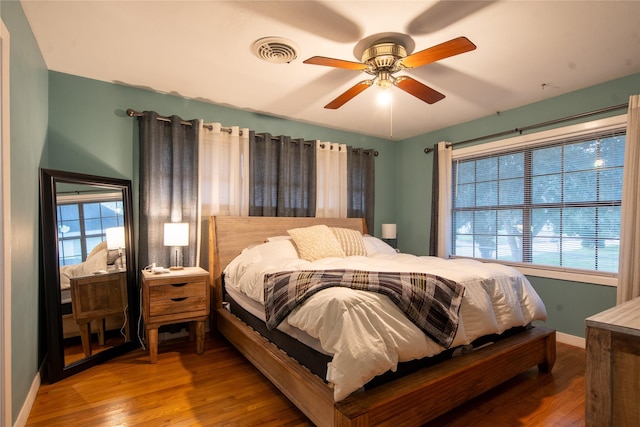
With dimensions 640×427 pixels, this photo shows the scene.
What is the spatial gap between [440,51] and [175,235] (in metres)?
2.53

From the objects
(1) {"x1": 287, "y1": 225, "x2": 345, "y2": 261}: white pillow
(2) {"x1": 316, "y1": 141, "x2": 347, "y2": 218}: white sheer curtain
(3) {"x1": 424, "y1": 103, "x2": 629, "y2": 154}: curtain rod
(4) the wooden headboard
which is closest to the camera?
(3) {"x1": 424, "y1": 103, "x2": 629, "y2": 154}: curtain rod

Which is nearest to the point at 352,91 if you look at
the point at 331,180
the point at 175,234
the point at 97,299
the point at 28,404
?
the point at 331,180

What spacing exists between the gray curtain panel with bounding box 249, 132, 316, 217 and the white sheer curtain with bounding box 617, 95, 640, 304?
9.69 ft

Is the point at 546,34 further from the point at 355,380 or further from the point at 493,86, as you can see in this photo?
the point at 355,380

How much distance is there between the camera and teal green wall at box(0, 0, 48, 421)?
5.68 feet

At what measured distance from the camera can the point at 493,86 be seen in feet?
9.89

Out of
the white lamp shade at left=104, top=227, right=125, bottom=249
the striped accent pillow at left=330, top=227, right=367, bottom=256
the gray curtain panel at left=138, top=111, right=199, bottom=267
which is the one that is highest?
the gray curtain panel at left=138, top=111, right=199, bottom=267

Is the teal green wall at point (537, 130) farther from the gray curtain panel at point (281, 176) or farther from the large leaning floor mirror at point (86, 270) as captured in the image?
the large leaning floor mirror at point (86, 270)

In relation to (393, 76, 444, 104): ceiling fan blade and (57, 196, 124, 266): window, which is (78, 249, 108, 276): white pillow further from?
(393, 76, 444, 104): ceiling fan blade

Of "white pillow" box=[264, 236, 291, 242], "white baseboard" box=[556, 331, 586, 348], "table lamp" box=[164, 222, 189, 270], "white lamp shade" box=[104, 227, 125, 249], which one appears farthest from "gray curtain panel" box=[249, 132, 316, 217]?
"white baseboard" box=[556, 331, 586, 348]

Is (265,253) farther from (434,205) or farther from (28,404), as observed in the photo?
(434,205)

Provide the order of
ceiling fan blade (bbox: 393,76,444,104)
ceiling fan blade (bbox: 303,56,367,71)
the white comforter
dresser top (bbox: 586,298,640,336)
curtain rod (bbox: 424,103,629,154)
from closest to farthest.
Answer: dresser top (bbox: 586,298,640,336), the white comforter, ceiling fan blade (bbox: 303,56,367,71), ceiling fan blade (bbox: 393,76,444,104), curtain rod (bbox: 424,103,629,154)

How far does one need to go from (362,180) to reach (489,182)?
1591mm

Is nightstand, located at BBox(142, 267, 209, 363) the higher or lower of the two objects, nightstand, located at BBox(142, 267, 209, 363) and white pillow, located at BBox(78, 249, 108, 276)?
the lower
